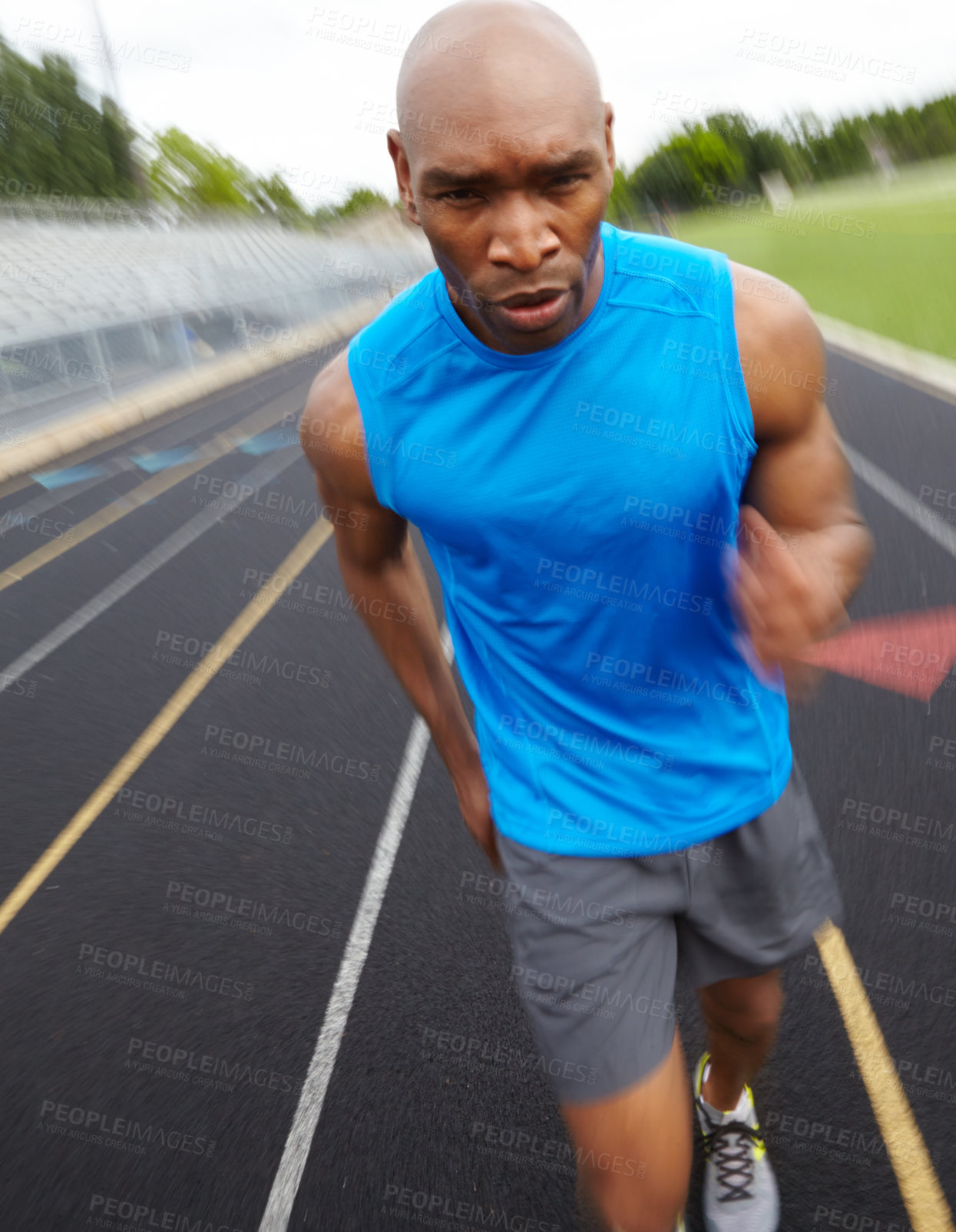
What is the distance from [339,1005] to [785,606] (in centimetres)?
298

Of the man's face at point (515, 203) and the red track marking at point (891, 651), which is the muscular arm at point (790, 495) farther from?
the man's face at point (515, 203)

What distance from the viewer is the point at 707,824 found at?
1776 mm

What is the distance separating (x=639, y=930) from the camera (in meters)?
1.76

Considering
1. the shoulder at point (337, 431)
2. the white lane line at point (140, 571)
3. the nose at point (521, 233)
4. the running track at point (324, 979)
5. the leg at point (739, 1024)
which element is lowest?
the running track at point (324, 979)

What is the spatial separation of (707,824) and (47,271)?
16875 millimetres

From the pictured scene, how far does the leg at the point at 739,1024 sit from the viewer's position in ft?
6.77

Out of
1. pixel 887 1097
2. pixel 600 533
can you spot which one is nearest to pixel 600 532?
pixel 600 533

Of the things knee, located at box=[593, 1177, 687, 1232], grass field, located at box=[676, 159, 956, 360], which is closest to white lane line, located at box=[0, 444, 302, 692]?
knee, located at box=[593, 1177, 687, 1232]

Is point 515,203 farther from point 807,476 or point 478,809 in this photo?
point 478,809

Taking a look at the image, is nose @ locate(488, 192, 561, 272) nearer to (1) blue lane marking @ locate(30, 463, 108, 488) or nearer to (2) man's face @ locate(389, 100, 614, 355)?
(2) man's face @ locate(389, 100, 614, 355)

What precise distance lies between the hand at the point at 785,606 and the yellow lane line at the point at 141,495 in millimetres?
9212

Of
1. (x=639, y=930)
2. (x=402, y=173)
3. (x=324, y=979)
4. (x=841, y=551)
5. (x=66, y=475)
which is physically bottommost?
(x=324, y=979)

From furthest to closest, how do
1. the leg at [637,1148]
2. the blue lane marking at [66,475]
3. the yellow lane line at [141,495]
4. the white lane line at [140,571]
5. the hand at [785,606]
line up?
the blue lane marking at [66,475] → the yellow lane line at [141,495] → the white lane line at [140,571] → the leg at [637,1148] → the hand at [785,606]

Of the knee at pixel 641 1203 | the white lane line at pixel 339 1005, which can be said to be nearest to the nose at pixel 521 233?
the knee at pixel 641 1203
